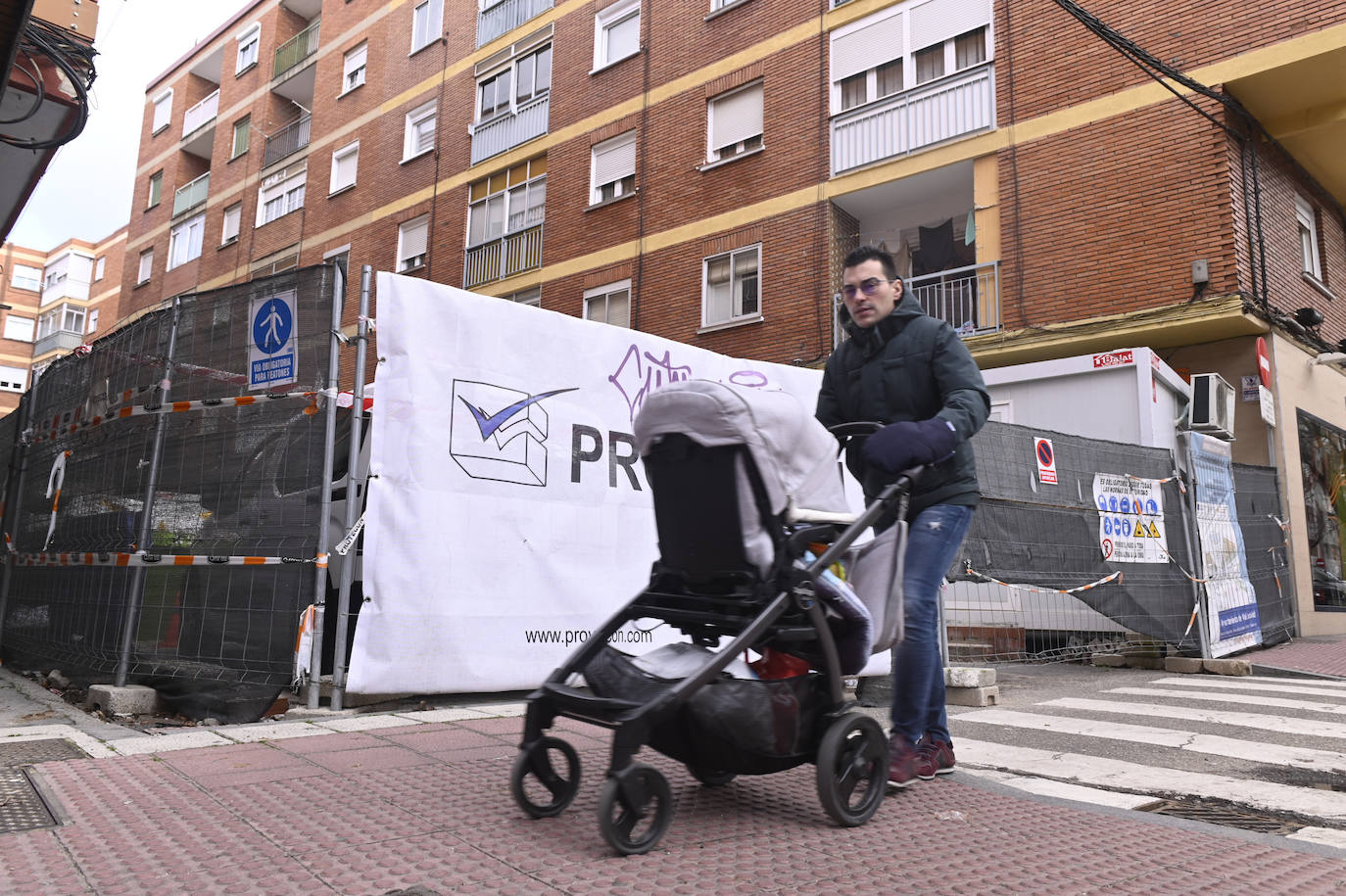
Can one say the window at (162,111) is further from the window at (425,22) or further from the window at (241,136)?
the window at (425,22)

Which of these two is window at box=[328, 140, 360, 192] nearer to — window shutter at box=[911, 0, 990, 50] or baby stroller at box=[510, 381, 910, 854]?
window shutter at box=[911, 0, 990, 50]

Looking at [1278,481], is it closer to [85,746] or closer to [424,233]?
[85,746]

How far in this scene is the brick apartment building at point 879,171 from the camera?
12.8 metres

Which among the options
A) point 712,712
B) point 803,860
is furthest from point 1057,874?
point 712,712

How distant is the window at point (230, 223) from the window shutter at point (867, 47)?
69.8 ft

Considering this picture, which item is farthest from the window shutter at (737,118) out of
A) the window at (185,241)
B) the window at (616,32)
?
the window at (185,241)

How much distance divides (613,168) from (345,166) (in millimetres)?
10719

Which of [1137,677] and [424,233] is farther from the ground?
[424,233]

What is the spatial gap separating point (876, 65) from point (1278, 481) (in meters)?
9.15

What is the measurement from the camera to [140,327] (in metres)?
6.25

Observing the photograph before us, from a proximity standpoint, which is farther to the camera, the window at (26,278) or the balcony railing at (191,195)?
the window at (26,278)

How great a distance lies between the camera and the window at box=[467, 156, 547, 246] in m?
21.6

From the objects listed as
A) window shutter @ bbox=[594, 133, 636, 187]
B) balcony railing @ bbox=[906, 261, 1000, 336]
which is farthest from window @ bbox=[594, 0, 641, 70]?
balcony railing @ bbox=[906, 261, 1000, 336]

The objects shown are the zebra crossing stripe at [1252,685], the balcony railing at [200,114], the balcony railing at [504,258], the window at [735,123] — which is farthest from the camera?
the balcony railing at [200,114]
